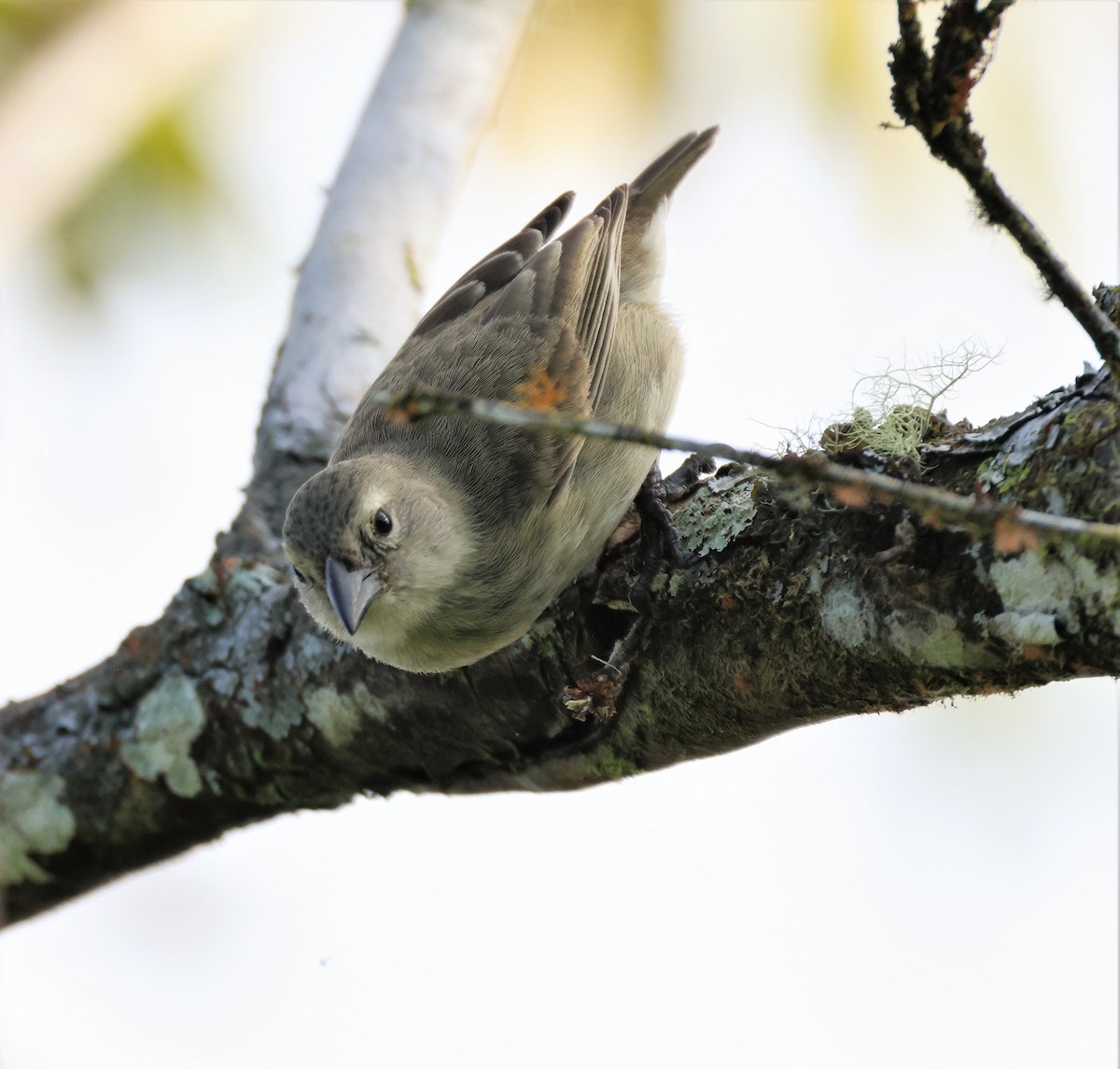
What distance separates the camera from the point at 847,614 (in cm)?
246

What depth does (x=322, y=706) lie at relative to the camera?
374cm

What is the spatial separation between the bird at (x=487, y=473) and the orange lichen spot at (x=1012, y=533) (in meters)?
1.82

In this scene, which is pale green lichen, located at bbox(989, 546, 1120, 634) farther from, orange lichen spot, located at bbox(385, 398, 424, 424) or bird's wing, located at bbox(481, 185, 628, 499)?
bird's wing, located at bbox(481, 185, 628, 499)

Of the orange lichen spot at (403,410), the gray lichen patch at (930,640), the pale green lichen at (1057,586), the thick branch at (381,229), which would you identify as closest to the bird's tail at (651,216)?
the thick branch at (381,229)

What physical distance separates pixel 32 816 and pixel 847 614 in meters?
3.10

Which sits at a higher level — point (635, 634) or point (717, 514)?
point (717, 514)

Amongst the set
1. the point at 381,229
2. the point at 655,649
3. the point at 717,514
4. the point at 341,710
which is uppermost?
the point at 381,229

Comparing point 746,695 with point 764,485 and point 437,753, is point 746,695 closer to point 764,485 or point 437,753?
point 764,485

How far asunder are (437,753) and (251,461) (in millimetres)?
1754

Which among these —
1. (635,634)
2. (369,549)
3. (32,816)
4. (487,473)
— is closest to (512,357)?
(487,473)

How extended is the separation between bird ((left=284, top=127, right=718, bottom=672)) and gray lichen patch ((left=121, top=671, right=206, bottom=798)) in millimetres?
640

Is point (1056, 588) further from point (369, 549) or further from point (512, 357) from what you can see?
point (512, 357)

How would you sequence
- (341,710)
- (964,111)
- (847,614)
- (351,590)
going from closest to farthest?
1. (964,111)
2. (847,614)
3. (351,590)
4. (341,710)

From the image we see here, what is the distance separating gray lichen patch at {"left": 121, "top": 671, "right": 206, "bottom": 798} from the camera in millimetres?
3973
